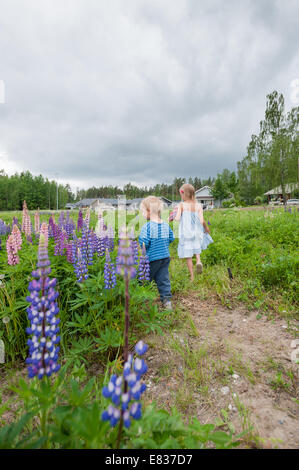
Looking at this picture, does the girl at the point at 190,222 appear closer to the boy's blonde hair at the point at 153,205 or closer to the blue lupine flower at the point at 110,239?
the boy's blonde hair at the point at 153,205

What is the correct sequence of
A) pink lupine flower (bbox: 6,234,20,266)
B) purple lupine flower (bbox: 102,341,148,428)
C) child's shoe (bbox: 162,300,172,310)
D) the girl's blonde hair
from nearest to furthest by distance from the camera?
purple lupine flower (bbox: 102,341,148,428), pink lupine flower (bbox: 6,234,20,266), child's shoe (bbox: 162,300,172,310), the girl's blonde hair

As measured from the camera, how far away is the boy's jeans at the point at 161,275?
11.6ft

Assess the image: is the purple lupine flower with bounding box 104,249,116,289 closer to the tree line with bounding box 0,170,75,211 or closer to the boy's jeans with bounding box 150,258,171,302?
the boy's jeans with bounding box 150,258,171,302

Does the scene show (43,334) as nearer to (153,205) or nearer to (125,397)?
(125,397)

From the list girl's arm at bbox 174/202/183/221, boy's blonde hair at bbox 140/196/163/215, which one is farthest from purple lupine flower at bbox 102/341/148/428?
girl's arm at bbox 174/202/183/221

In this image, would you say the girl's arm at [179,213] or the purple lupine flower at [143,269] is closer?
the purple lupine flower at [143,269]

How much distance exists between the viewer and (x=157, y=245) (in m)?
3.62

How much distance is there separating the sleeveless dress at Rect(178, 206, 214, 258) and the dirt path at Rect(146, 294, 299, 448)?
1833mm

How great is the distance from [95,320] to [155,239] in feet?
5.37

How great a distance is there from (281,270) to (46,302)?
11.6 ft

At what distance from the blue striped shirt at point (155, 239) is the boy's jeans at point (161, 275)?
0.35ft

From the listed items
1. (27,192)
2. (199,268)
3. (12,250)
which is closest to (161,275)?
(199,268)

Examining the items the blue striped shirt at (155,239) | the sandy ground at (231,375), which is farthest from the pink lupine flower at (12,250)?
the blue striped shirt at (155,239)

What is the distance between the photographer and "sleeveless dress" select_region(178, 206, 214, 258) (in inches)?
190
